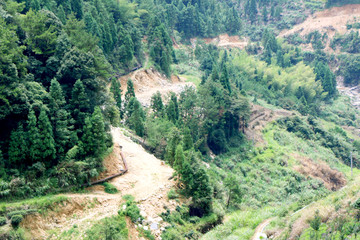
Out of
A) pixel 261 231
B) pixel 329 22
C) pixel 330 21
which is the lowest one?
pixel 261 231

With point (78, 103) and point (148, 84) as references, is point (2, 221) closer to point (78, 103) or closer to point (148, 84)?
point (78, 103)

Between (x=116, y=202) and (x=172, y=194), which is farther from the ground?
(x=116, y=202)

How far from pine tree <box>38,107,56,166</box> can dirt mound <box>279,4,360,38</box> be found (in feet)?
384

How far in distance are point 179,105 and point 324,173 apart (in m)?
27.6

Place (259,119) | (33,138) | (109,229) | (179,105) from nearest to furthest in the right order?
(109,229) → (33,138) → (179,105) → (259,119)

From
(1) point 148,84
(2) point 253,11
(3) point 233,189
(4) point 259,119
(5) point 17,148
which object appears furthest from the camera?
(2) point 253,11

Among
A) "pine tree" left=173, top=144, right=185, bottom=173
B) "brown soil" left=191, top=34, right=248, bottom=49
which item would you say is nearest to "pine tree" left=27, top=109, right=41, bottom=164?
"pine tree" left=173, top=144, right=185, bottom=173

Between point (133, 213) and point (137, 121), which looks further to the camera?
point (137, 121)

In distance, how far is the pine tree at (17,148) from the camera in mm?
22031

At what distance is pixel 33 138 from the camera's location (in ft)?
73.6

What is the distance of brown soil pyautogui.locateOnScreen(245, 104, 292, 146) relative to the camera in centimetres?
6391

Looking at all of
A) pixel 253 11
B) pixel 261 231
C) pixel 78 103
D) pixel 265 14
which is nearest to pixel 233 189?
pixel 261 231

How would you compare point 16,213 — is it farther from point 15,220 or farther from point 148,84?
point 148,84

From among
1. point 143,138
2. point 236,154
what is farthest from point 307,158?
point 143,138
